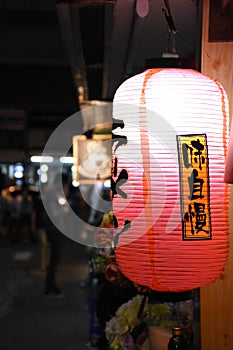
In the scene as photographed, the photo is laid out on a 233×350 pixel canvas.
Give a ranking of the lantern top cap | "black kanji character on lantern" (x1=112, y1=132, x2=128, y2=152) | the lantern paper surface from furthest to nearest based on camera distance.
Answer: the lantern top cap
"black kanji character on lantern" (x1=112, y1=132, x2=128, y2=152)
the lantern paper surface

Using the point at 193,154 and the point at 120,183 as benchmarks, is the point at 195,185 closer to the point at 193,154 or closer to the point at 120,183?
the point at 193,154

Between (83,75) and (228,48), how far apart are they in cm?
549

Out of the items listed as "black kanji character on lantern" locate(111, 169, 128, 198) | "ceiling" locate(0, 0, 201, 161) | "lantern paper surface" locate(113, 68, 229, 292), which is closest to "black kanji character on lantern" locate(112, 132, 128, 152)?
"lantern paper surface" locate(113, 68, 229, 292)

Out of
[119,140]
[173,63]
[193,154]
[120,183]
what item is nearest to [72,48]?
[173,63]

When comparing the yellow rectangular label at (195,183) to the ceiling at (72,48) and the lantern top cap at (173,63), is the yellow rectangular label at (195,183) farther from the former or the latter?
the ceiling at (72,48)

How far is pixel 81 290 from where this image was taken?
14.4 meters

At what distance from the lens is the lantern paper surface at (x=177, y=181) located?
427cm

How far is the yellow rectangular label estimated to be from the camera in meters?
4.28

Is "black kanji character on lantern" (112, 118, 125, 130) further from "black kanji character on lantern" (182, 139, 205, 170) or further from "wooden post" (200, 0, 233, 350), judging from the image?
"wooden post" (200, 0, 233, 350)

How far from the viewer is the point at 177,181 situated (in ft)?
14.0

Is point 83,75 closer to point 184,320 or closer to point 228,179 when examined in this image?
point 184,320

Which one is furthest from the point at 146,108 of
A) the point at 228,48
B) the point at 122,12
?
the point at 122,12

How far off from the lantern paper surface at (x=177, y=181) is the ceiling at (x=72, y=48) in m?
0.78

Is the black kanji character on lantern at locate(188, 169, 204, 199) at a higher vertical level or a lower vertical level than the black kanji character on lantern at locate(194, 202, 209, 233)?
higher
